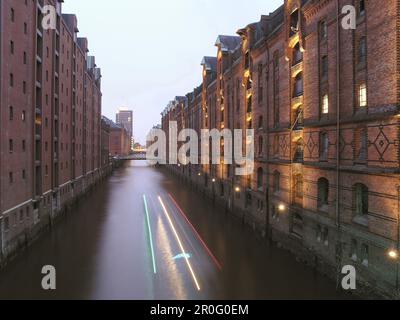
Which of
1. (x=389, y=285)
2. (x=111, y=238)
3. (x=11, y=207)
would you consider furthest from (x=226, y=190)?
(x=389, y=285)

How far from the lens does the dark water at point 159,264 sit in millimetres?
19125

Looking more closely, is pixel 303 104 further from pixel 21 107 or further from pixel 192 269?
pixel 21 107

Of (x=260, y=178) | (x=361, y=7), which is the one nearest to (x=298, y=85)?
(x=361, y=7)

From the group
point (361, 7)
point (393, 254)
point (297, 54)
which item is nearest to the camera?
point (393, 254)

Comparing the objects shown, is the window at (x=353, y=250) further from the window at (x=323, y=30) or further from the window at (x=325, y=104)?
the window at (x=323, y=30)

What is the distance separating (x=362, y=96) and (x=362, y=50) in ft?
7.17

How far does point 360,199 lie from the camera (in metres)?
18.4

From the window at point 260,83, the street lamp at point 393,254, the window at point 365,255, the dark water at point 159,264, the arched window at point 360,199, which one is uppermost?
the window at point 260,83

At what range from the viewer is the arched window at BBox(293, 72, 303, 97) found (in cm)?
2536

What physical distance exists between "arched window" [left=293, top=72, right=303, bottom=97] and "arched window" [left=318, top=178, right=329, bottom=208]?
6.44 meters

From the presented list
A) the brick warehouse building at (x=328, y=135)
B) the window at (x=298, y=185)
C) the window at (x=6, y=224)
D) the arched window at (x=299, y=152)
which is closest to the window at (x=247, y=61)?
the brick warehouse building at (x=328, y=135)

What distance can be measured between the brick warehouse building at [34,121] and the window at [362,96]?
2030 cm

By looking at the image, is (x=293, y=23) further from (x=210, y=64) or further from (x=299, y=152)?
(x=210, y=64)
